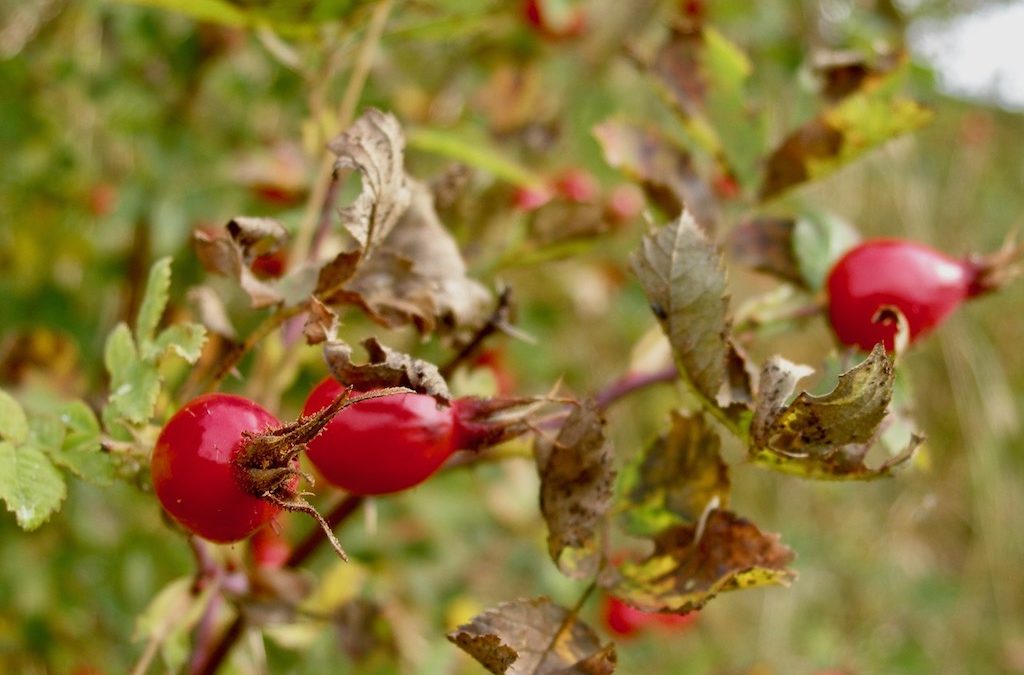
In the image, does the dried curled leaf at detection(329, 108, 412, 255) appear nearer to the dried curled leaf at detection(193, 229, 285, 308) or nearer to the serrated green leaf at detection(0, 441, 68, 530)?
the dried curled leaf at detection(193, 229, 285, 308)

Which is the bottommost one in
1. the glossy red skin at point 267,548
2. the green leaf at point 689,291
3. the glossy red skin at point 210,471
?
the glossy red skin at point 267,548

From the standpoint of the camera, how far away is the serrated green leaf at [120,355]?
0.66 metres

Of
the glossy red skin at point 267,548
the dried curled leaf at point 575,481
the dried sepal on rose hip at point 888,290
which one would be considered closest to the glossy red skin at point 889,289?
the dried sepal on rose hip at point 888,290

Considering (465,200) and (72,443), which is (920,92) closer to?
(465,200)

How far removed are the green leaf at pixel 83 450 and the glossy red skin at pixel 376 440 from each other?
0.44ft

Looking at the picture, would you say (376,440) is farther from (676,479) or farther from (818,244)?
(818,244)

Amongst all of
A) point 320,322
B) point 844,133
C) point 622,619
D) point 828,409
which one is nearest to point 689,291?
point 828,409

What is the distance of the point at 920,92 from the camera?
6.43 ft

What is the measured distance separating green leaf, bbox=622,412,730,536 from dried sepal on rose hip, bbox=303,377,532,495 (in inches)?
6.4

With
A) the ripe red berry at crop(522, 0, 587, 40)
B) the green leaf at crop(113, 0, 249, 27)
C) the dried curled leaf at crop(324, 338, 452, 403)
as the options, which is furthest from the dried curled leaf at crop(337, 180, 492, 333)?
the ripe red berry at crop(522, 0, 587, 40)

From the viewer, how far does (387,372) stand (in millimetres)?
562

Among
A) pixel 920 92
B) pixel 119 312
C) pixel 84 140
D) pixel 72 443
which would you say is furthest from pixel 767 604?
pixel 72 443

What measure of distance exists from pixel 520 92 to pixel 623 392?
1.08 m

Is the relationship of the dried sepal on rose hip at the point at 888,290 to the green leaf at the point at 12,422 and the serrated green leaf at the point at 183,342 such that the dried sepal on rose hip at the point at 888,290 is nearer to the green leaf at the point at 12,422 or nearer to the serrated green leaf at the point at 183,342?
the serrated green leaf at the point at 183,342
